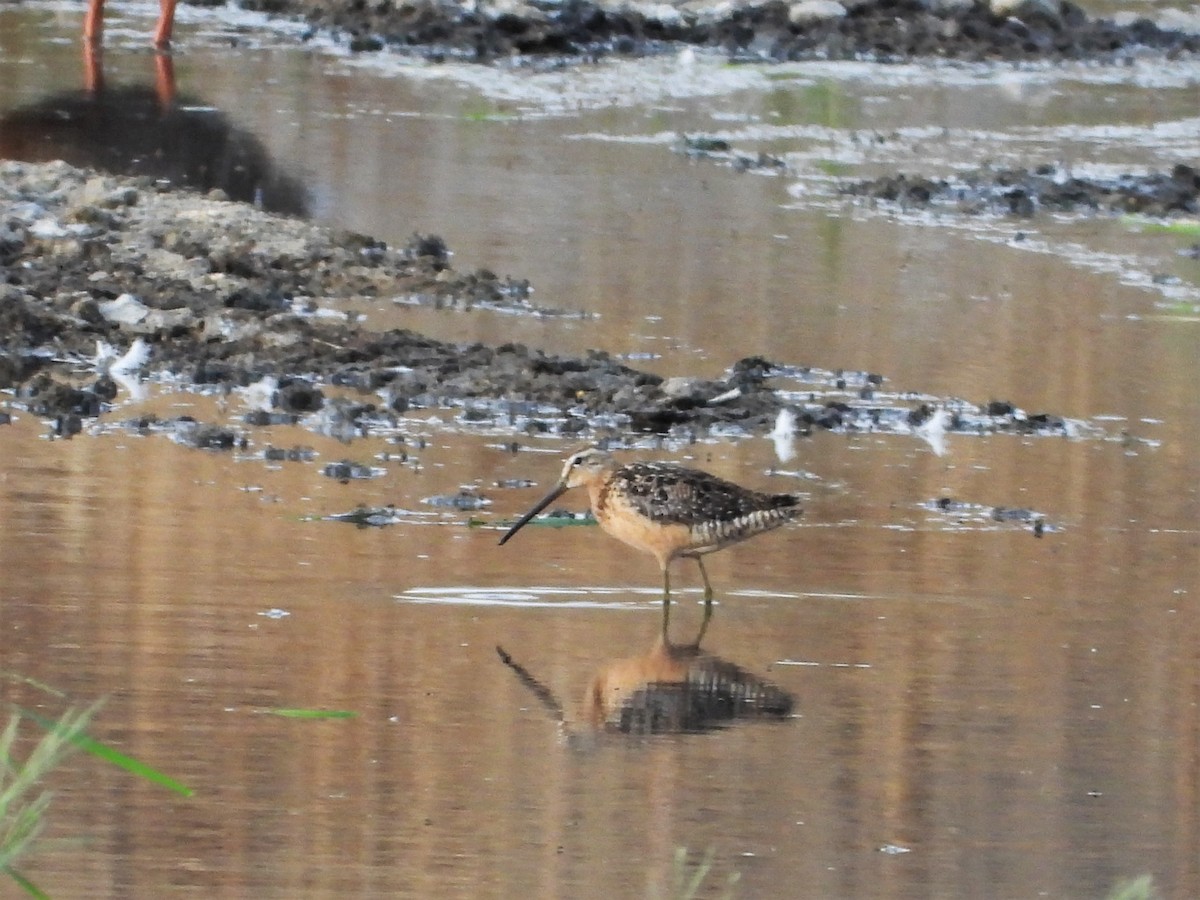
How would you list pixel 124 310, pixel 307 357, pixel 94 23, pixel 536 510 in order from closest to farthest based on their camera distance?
pixel 536 510 < pixel 307 357 < pixel 124 310 < pixel 94 23

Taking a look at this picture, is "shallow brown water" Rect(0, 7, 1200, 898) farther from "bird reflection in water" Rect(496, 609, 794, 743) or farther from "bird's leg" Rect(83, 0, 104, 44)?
"bird's leg" Rect(83, 0, 104, 44)

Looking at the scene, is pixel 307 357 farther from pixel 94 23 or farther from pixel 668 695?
pixel 94 23

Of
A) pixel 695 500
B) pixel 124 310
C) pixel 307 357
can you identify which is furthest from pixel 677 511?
pixel 124 310

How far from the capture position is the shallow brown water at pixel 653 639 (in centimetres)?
625

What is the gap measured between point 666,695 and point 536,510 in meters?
1.56

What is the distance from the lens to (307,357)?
11523mm

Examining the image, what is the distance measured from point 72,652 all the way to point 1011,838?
2.67 meters

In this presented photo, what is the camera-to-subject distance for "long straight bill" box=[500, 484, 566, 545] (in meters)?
9.03

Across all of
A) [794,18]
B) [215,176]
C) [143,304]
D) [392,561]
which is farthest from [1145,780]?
[794,18]

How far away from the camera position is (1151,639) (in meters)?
8.33

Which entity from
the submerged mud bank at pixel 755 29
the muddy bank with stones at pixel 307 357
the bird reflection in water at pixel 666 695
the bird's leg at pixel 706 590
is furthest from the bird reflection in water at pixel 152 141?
the bird reflection in water at pixel 666 695

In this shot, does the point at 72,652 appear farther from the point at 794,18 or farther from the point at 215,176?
the point at 794,18

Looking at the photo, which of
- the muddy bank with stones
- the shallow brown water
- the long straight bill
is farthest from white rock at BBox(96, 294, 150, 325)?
the long straight bill

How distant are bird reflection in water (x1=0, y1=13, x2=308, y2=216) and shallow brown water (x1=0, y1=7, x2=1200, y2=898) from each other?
2.85 m
